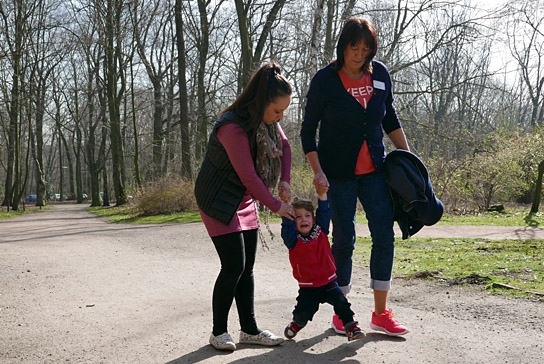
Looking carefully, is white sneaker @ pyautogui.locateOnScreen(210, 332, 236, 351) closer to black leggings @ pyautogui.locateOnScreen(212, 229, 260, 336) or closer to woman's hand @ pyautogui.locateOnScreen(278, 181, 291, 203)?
black leggings @ pyautogui.locateOnScreen(212, 229, 260, 336)

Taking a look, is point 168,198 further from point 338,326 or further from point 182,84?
point 338,326

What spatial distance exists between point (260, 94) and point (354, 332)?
1.58 m

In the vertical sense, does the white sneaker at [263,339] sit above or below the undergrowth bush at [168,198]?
below

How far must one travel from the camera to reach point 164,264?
27.1 ft

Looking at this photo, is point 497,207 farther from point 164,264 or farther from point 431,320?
point 431,320

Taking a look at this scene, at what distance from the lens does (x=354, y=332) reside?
3.64 metres

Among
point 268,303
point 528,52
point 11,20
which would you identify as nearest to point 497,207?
point 268,303

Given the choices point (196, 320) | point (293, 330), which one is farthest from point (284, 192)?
point (196, 320)

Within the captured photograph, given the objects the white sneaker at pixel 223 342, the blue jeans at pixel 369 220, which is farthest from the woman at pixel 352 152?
the white sneaker at pixel 223 342

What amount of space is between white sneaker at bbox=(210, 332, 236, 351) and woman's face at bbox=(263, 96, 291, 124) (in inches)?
54.7

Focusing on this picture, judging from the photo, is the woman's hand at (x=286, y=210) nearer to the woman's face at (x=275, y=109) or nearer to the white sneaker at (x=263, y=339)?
the woman's face at (x=275, y=109)

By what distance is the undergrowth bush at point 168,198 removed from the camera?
19.6m

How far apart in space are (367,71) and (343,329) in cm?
177

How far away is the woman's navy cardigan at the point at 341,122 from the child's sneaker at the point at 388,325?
979 mm
